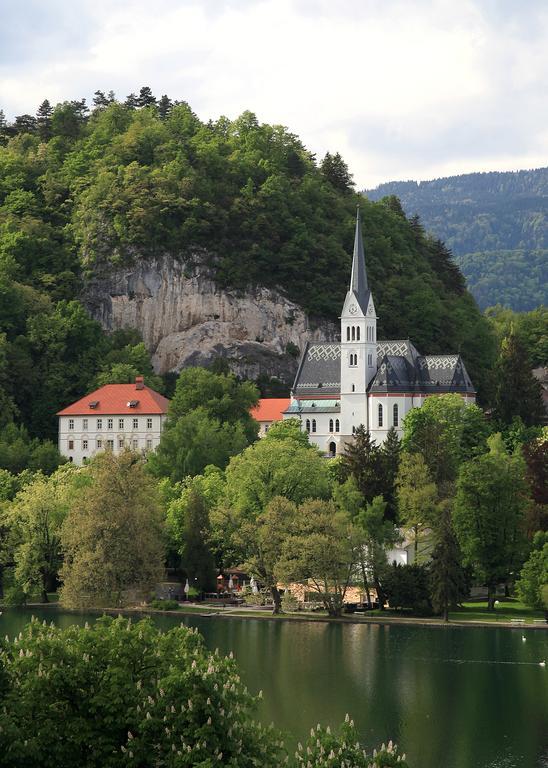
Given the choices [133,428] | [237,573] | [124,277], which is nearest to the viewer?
[237,573]

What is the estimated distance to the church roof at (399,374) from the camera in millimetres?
132625

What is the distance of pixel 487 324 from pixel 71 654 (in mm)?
128939

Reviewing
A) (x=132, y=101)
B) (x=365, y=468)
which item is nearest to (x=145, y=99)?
(x=132, y=101)

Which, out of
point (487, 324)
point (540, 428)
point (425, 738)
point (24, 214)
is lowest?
point (425, 738)

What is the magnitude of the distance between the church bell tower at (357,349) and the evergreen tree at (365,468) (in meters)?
Result: 29.3

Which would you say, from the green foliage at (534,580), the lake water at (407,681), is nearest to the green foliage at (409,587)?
the lake water at (407,681)

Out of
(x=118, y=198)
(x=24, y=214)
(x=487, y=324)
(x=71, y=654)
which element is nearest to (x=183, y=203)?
(x=118, y=198)

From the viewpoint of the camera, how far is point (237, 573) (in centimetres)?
10344

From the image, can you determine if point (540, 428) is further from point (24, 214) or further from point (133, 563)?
point (24, 214)

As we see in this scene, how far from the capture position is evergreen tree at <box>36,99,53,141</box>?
190 m

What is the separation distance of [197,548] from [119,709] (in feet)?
180

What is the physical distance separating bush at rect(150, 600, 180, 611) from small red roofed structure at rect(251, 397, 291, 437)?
4527 centimetres

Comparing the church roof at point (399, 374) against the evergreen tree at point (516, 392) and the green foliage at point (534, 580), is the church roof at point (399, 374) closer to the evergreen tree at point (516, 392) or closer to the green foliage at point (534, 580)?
the evergreen tree at point (516, 392)

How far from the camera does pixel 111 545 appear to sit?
8862 centimetres
